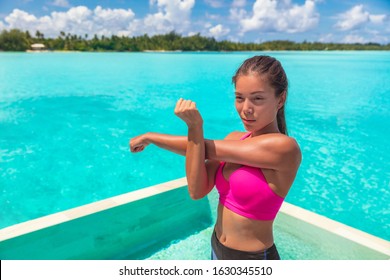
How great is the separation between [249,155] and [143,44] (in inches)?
2480

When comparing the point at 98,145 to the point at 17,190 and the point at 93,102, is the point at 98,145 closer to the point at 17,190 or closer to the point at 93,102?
the point at 17,190

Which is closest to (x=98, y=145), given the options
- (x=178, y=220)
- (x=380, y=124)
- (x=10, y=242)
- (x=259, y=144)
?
(x=178, y=220)

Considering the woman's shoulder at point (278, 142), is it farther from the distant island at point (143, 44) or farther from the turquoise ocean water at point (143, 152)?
the distant island at point (143, 44)

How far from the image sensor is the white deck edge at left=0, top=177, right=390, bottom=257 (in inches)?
87.9

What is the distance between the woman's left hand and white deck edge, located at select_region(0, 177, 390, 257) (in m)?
1.79

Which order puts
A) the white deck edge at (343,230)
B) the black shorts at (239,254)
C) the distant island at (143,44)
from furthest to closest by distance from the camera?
the distant island at (143,44) < the white deck edge at (343,230) < the black shorts at (239,254)

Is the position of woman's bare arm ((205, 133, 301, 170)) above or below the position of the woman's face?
below

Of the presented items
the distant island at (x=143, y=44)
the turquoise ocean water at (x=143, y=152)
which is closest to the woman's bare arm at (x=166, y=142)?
the turquoise ocean water at (x=143, y=152)

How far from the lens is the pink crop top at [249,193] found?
101cm

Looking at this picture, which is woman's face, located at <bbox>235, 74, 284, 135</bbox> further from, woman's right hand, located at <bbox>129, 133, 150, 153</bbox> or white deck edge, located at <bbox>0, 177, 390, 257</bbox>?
white deck edge, located at <bbox>0, 177, 390, 257</bbox>

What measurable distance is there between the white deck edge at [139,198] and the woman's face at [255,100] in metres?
1.68

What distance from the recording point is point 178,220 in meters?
3.04

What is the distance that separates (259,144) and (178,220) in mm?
2208

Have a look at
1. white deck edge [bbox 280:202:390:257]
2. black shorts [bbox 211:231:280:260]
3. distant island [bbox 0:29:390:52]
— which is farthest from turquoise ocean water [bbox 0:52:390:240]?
distant island [bbox 0:29:390:52]
